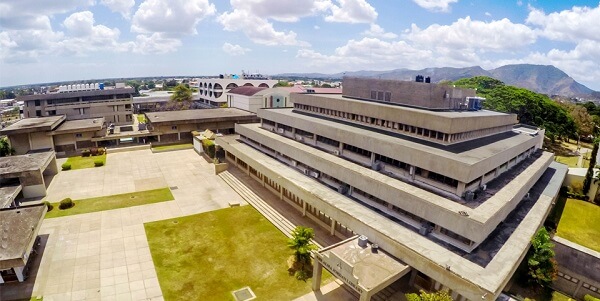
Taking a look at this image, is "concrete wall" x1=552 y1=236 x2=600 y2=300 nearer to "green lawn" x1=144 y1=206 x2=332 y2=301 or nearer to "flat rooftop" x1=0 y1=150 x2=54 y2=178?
"green lawn" x1=144 y1=206 x2=332 y2=301

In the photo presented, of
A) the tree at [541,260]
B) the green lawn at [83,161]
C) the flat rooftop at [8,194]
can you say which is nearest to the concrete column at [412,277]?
the tree at [541,260]

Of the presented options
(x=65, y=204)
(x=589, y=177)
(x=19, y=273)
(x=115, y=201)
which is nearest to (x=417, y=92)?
(x=589, y=177)

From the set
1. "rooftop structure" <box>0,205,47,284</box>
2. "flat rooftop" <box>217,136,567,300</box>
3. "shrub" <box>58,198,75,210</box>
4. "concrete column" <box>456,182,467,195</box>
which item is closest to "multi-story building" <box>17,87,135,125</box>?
"shrub" <box>58,198,75,210</box>

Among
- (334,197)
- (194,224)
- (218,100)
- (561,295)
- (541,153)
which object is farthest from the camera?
(218,100)

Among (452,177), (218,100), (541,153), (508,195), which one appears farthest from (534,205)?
Result: (218,100)

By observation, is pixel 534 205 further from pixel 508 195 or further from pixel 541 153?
pixel 541 153

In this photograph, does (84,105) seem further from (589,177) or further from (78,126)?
(589,177)
